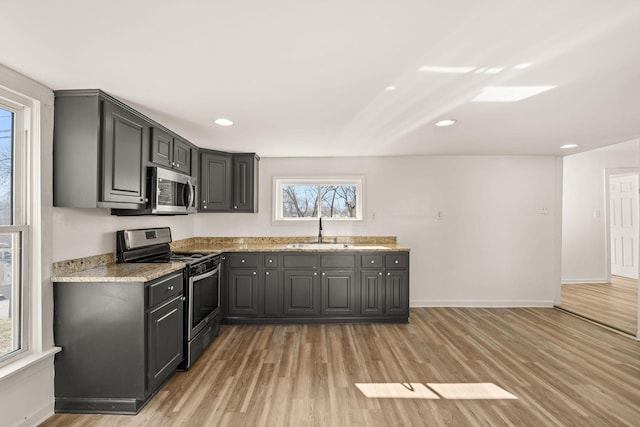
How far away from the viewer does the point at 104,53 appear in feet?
5.51

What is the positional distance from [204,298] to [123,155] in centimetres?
154

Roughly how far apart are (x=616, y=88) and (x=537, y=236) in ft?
9.52

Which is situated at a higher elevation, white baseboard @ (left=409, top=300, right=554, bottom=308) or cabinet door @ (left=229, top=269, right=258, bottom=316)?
cabinet door @ (left=229, top=269, right=258, bottom=316)

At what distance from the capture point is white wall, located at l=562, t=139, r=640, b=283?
19.1ft

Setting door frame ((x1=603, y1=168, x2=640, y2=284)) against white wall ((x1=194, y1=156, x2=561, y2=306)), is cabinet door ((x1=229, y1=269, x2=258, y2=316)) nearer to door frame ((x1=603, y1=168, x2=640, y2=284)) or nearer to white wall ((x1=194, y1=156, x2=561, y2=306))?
white wall ((x1=194, y1=156, x2=561, y2=306))

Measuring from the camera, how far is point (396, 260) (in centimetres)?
386

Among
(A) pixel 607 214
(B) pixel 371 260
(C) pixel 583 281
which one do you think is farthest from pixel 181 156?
(A) pixel 607 214

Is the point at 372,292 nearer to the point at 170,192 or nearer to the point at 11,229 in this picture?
the point at 170,192

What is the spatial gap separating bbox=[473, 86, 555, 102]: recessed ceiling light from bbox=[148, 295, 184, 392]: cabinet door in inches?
112

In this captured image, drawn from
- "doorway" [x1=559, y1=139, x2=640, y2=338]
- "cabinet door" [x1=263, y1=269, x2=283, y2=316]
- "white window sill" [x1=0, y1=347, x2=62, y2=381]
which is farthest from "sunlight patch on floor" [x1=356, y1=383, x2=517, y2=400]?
"doorway" [x1=559, y1=139, x2=640, y2=338]

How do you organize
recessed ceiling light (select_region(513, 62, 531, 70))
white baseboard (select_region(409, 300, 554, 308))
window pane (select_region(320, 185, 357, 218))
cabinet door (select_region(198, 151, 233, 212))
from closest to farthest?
recessed ceiling light (select_region(513, 62, 531, 70))
cabinet door (select_region(198, 151, 233, 212))
white baseboard (select_region(409, 300, 554, 308))
window pane (select_region(320, 185, 357, 218))

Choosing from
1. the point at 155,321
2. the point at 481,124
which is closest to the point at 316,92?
the point at 481,124

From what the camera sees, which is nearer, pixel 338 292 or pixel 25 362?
pixel 25 362

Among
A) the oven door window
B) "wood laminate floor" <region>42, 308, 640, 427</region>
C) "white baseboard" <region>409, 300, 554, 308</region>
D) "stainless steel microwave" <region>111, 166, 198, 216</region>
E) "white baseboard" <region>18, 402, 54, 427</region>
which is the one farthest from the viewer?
"white baseboard" <region>409, 300, 554, 308</region>
